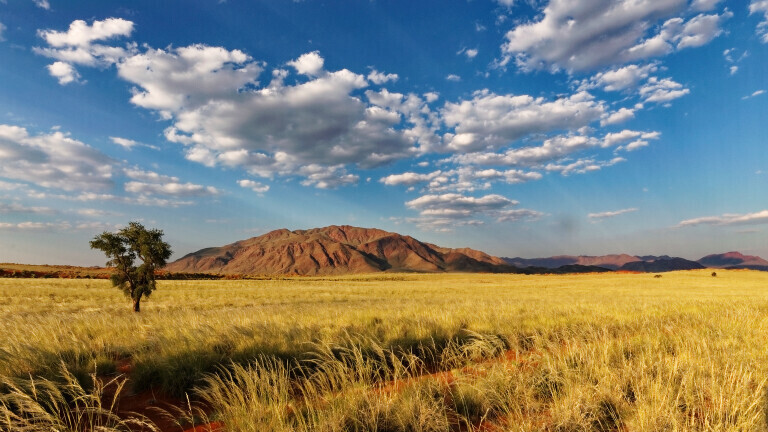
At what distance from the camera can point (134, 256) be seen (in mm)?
23016

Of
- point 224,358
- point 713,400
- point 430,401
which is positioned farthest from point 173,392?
point 713,400

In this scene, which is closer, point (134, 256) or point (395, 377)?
point (395, 377)

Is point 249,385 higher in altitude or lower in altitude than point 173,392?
higher

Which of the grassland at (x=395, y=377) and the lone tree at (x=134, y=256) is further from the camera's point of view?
the lone tree at (x=134, y=256)

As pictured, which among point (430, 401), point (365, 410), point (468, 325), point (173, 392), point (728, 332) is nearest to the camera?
point (365, 410)

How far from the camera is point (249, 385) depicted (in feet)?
14.7

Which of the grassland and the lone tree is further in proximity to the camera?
the lone tree

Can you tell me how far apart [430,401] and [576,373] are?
2484 millimetres

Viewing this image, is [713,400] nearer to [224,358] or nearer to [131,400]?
[224,358]

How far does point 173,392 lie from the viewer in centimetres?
574

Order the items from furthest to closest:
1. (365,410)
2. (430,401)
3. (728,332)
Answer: (728,332) < (430,401) < (365,410)

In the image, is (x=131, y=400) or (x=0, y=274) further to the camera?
(x=0, y=274)

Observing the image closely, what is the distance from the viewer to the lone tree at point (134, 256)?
22422 millimetres

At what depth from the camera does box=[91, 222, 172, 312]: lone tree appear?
73.6 feet
